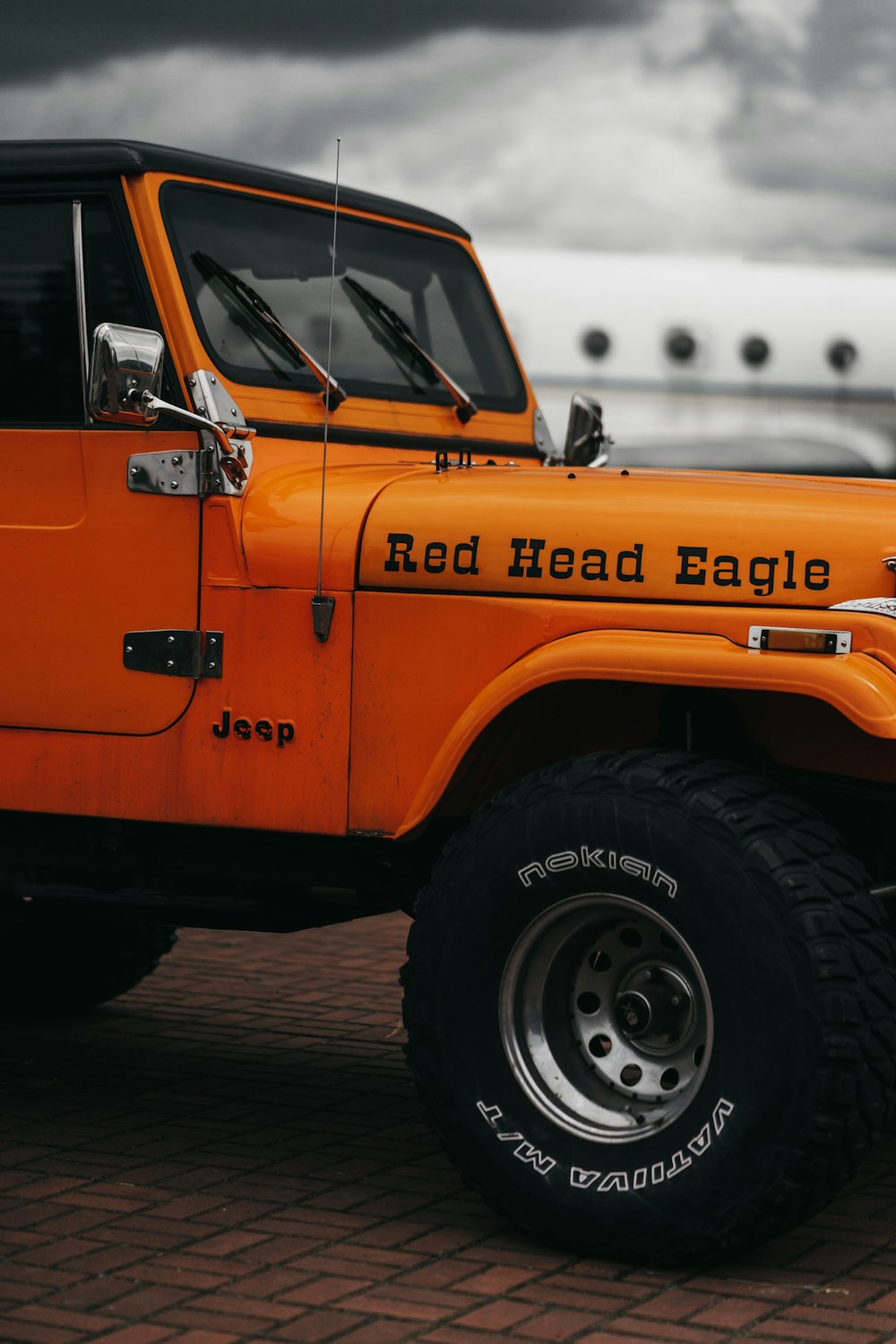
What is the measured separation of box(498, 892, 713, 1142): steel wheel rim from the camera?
4.13 metres

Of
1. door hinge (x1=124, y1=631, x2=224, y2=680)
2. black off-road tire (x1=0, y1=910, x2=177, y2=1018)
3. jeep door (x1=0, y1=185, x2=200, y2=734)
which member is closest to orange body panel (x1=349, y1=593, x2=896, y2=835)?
door hinge (x1=124, y1=631, x2=224, y2=680)

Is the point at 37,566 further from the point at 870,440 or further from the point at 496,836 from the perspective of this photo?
the point at 870,440

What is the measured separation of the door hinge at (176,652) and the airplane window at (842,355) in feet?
63.6

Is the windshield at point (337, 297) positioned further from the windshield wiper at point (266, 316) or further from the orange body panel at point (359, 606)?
the orange body panel at point (359, 606)

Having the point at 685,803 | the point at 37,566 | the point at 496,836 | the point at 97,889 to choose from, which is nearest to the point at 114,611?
the point at 37,566

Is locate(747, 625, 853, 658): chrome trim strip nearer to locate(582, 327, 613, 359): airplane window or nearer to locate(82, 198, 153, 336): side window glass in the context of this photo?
locate(82, 198, 153, 336): side window glass

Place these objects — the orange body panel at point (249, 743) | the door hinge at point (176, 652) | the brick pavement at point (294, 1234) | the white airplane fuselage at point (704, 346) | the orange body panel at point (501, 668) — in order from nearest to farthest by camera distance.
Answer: the brick pavement at point (294, 1234) < the orange body panel at point (501, 668) < the orange body panel at point (249, 743) < the door hinge at point (176, 652) < the white airplane fuselage at point (704, 346)

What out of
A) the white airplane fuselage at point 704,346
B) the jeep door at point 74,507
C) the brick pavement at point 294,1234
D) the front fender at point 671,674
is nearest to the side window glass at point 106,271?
the jeep door at point 74,507

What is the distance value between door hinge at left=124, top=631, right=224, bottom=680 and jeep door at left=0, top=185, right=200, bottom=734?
0.02 metres

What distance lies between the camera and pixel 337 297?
5.50m

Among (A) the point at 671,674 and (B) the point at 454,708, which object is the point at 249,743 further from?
(A) the point at 671,674

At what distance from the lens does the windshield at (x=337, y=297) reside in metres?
5.03

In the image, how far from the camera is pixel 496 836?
4207mm

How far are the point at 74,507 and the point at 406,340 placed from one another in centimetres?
124
